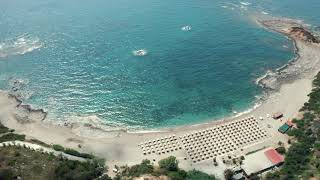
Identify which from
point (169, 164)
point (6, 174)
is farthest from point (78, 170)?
point (169, 164)

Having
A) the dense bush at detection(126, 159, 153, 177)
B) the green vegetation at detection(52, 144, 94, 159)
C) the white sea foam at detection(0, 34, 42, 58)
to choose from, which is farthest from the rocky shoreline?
the white sea foam at detection(0, 34, 42, 58)

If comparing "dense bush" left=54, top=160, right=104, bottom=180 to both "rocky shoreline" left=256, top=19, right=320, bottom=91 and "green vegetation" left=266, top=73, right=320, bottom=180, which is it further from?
"rocky shoreline" left=256, top=19, right=320, bottom=91

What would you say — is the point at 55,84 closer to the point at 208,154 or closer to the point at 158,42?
the point at 158,42

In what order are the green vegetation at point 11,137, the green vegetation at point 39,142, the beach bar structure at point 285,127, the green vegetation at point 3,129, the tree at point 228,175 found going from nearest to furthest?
1. the tree at point 228,175
2. the green vegetation at point 39,142
3. the green vegetation at point 11,137
4. the beach bar structure at point 285,127
5. the green vegetation at point 3,129

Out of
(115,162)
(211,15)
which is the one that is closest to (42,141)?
(115,162)

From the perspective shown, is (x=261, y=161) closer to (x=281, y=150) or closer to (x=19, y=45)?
(x=281, y=150)

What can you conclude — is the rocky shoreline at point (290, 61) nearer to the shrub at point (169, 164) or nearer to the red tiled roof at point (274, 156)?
the red tiled roof at point (274, 156)

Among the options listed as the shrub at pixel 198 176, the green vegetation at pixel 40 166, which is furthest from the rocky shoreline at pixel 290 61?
the green vegetation at pixel 40 166
